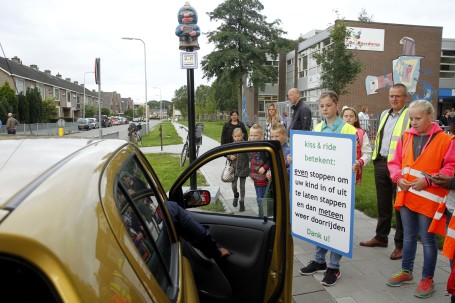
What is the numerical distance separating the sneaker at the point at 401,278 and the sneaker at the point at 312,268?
68 cm

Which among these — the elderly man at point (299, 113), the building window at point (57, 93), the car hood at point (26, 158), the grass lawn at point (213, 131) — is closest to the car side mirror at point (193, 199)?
the car hood at point (26, 158)

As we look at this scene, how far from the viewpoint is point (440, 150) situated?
326 centimetres

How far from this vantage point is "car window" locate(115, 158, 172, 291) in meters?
1.33

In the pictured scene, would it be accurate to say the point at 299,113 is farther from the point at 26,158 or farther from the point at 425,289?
the point at 26,158

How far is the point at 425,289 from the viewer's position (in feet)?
11.2

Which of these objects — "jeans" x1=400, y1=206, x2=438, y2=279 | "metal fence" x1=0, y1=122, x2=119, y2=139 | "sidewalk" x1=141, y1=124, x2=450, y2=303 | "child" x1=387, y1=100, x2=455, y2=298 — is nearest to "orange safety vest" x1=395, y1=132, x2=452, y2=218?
"child" x1=387, y1=100, x2=455, y2=298

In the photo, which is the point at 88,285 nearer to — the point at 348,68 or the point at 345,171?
the point at 345,171

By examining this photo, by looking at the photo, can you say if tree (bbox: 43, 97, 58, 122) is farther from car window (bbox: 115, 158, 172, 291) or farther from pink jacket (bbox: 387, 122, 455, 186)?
car window (bbox: 115, 158, 172, 291)

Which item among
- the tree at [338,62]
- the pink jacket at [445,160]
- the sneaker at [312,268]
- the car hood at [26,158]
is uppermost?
the tree at [338,62]

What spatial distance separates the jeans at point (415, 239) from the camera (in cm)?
340

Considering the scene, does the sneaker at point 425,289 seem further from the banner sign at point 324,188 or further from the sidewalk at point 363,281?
the banner sign at point 324,188

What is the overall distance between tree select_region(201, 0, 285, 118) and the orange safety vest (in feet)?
117

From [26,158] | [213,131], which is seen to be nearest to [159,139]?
[213,131]

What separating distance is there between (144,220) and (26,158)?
1.77 ft
